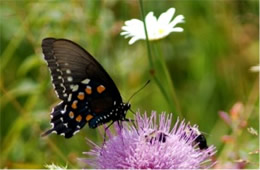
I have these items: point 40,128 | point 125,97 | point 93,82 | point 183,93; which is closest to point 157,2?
point 183,93

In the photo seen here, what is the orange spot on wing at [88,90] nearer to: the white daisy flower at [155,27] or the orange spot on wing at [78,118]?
the orange spot on wing at [78,118]

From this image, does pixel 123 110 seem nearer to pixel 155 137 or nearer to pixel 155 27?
pixel 155 137

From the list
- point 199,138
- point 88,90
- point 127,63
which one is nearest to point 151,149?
point 199,138

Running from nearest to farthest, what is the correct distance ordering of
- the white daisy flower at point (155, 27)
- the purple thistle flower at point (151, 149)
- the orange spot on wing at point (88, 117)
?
1. the purple thistle flower at point (151, 149)
2. the orange spot on wing at point (88, 117)
3. the white daisy flower at point (155, 27)

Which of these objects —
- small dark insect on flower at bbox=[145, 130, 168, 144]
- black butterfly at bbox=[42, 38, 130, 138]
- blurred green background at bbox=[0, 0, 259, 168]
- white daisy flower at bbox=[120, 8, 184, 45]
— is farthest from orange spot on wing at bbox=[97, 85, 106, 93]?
blurred green background at bbox=[0, 0, 259, 168]

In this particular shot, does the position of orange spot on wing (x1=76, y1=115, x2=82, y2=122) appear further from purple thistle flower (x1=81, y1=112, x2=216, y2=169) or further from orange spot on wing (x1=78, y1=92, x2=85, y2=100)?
purple thistle flower (x1=81, y1=112, x2=216, y2=169)

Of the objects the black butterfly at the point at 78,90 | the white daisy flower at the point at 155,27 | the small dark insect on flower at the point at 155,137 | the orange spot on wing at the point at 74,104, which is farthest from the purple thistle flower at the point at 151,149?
the white daisy flower at the point at 155,27

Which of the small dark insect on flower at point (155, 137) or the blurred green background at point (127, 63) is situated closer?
the small dark insect on flower at point (155, 137)
